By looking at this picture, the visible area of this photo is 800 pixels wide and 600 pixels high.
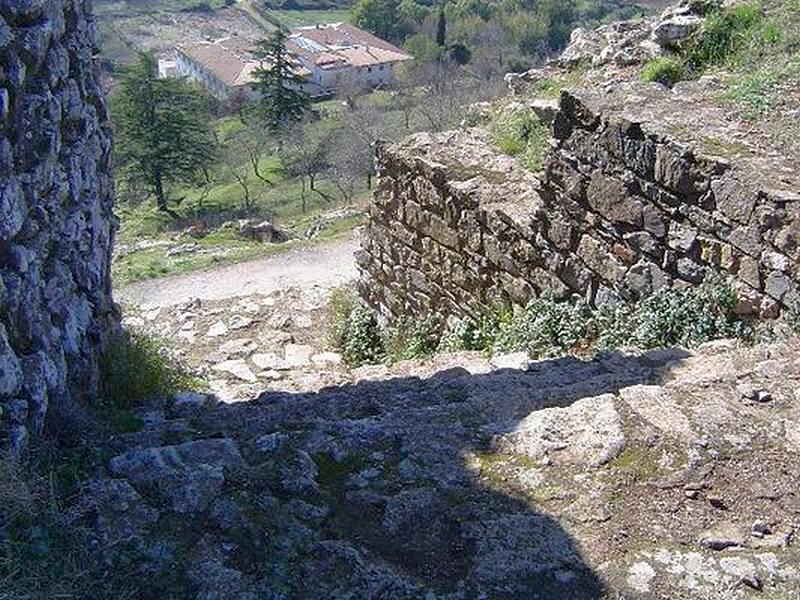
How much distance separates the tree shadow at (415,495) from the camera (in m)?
2.89

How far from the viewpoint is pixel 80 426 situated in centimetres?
373

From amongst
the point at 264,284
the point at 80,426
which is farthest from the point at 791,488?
the point at 264,284

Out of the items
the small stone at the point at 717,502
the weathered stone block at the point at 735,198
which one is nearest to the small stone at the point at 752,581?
the small stone at the point at 717,502

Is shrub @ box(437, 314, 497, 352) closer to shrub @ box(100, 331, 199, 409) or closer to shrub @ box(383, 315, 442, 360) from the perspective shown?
shrub @ box(383, 315, 442, 360)

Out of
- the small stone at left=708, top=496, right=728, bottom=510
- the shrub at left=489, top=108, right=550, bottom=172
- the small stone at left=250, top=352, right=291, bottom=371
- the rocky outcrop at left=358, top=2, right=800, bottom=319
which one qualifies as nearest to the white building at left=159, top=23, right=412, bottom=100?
the shrub at left=489, top=108, right=550, bottom=172

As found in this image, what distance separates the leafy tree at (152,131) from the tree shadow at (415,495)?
23532mm

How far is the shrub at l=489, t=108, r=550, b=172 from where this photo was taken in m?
8.05

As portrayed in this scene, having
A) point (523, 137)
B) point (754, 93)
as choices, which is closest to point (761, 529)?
point (754, 93)

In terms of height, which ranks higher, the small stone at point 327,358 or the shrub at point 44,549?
the shrub at point 44,549

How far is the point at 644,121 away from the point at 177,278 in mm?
8791

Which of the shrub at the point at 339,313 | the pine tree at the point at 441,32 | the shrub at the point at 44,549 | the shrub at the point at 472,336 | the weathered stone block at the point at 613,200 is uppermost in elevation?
the weathered stone block at the point at 613,200

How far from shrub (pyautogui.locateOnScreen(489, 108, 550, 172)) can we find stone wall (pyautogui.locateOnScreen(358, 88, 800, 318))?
217 millimetres

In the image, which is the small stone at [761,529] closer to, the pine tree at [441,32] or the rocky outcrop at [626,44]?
the rocky outcrop at [626,44]

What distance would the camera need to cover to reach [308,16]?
2569 inches
